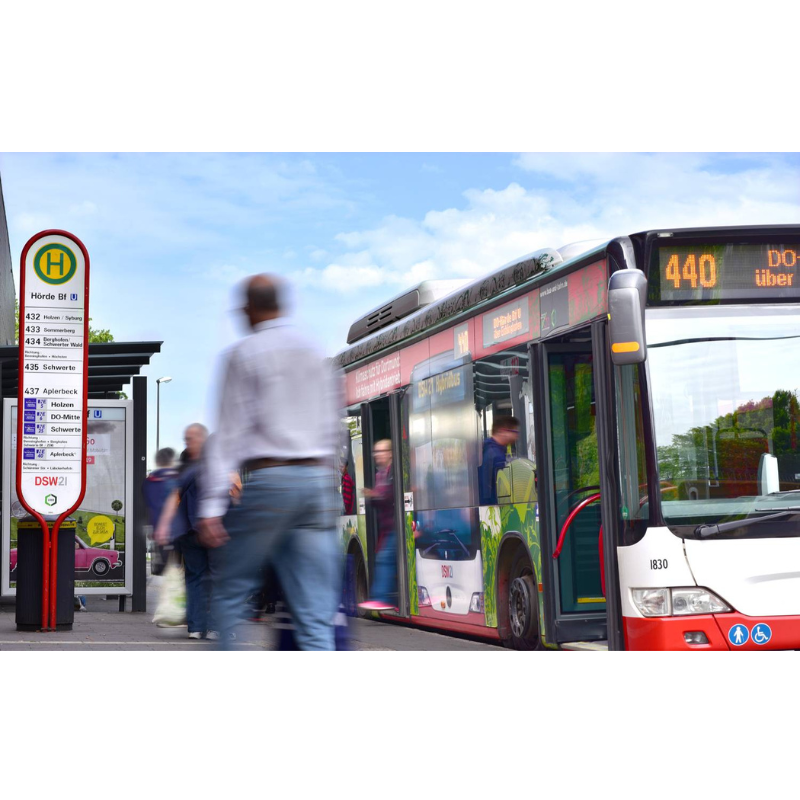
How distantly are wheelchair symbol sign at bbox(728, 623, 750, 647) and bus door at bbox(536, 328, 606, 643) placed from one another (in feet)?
6.37

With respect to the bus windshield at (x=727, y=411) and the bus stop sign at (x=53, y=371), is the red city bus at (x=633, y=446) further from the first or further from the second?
the bus stop sign at (x=53, y=371)

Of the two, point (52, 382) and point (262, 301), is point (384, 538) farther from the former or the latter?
point (262, 301)

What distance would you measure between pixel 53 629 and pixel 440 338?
4728 mm

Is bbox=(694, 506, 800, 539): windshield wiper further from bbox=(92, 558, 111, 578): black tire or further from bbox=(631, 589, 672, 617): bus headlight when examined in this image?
bbox=(92, 558, 111, 578): black tire

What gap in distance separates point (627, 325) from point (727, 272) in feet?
2.98

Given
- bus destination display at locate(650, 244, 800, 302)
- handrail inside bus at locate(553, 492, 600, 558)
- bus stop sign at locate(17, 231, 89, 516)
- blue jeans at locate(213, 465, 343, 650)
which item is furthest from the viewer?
bus stop sign at locate(17, 231, 89, 516)

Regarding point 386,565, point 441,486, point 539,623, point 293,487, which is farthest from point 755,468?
point 386,565

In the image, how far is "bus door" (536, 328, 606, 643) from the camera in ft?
30.0

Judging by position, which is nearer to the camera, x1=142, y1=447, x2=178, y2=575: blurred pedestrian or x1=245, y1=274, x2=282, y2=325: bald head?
x1=245, y1=274, x2=282, y2=325: bald head

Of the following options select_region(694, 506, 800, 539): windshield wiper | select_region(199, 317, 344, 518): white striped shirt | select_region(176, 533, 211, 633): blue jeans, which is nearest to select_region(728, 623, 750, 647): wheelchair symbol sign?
select_region(694, 506, 800, 539): windshield wiper

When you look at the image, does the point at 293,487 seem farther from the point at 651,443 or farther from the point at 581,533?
the point at 581,533

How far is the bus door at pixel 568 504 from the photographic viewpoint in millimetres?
9133

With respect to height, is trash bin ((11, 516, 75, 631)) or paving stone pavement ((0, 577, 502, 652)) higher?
trash bin ((11, 516, 75, 631))

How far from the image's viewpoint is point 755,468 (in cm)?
745
